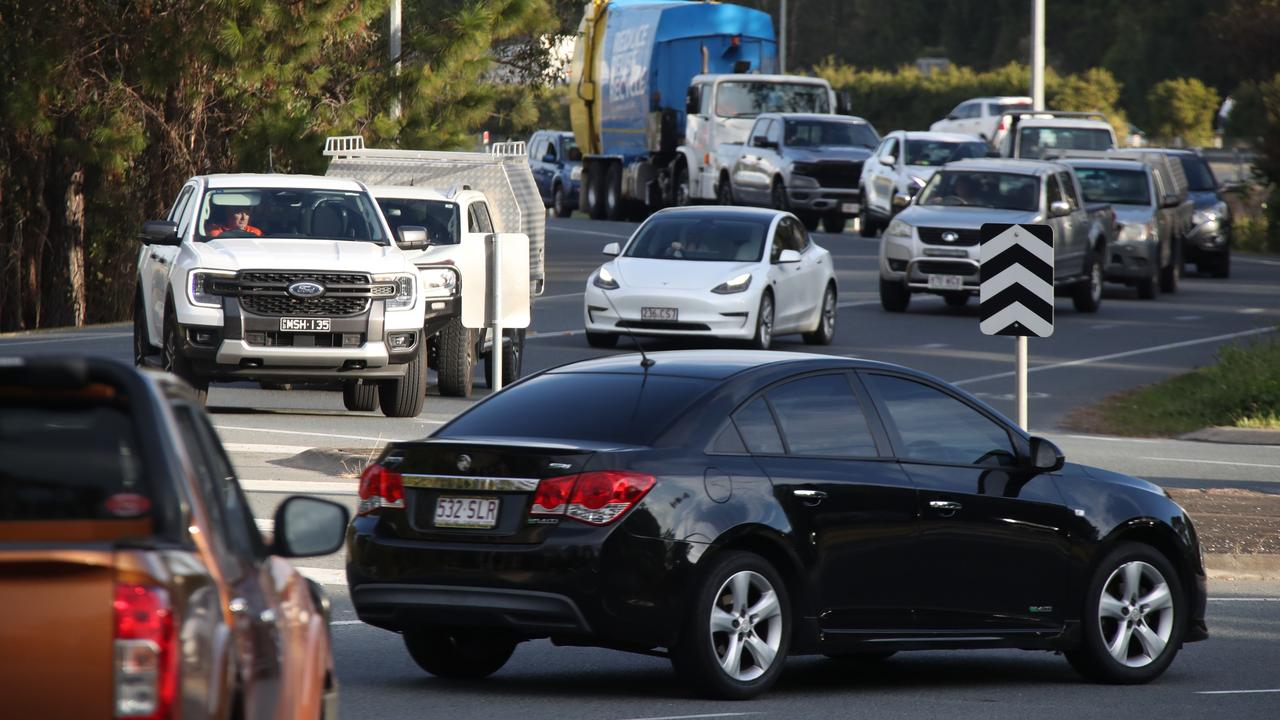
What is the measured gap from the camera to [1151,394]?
2358 centimetres

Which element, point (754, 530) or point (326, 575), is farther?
point (326, 575)

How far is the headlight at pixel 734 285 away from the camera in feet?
82.6

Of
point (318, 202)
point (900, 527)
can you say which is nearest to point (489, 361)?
point (318, 202)

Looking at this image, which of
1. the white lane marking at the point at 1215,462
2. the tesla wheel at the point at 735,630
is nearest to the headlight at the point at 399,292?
the white lane marking at the point at 1215,462

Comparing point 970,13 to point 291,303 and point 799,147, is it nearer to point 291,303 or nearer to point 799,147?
point 799,147

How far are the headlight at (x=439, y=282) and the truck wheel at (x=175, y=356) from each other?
2652 millimetres

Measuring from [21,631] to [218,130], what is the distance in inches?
1248

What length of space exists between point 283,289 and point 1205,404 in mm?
9782

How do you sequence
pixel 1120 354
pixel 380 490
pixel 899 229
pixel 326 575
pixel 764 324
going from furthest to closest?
pixel 899 229 → pixel 1120 354 → pixel 764 324 → pixel 326 575 → pixel 380 490

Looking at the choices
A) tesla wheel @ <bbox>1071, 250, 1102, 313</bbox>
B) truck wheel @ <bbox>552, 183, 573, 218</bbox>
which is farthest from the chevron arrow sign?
truck wheel @ <bbox>552, 183, 573, 218</bbox>

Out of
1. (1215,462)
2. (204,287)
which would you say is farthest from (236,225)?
(1215,462)

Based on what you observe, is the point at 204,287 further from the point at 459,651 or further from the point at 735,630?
the point at 735,630

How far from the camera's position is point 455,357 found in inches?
830

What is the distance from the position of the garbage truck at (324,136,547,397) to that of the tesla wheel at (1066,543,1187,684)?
8030mm
